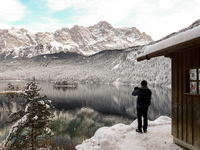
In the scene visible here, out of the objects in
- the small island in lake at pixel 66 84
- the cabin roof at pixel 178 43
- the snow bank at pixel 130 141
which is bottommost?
the small island in lake at pixel 66 84

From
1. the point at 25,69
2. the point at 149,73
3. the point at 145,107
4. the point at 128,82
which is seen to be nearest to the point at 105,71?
the point at 128,82

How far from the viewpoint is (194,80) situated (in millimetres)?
3430

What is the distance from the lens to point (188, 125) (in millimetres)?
3543

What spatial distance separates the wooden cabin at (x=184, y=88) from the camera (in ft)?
10.8

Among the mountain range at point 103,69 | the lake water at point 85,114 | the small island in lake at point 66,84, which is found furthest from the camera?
the mountain range at point 103,69

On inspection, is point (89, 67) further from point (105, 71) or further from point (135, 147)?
point (135, 147)

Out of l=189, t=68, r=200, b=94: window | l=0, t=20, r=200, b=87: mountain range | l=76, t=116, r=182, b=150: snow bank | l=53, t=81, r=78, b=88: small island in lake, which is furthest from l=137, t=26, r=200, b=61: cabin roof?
l=0, t=20, r=200, b=87: mountain range

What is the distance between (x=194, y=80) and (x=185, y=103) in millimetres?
615

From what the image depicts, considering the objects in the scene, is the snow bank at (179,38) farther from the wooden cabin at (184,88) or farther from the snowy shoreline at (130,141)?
the snowy shoreline at (130,141)

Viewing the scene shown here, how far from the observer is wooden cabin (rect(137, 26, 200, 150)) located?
10.8ft

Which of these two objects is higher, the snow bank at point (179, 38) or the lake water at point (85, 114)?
the snow bank at point (179, 38)

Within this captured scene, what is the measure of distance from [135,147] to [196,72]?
2.51 meters

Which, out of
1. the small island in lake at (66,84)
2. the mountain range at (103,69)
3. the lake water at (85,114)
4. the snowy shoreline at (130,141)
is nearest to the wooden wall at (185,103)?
the snowy shoreline at (130,141)

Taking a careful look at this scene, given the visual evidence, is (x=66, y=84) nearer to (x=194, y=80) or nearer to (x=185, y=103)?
(x=185, y=103)
